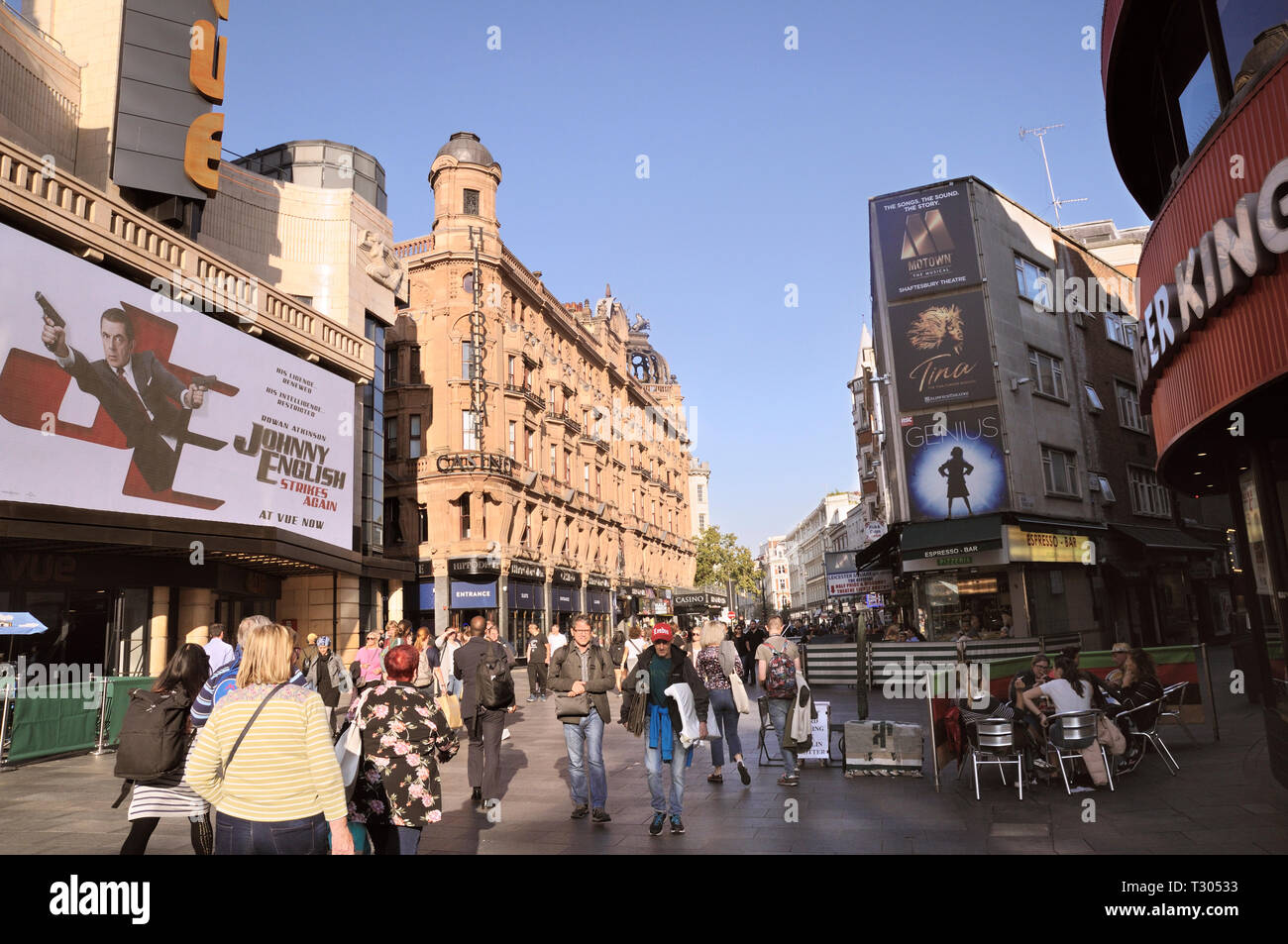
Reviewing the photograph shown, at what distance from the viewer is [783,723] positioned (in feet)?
33.4

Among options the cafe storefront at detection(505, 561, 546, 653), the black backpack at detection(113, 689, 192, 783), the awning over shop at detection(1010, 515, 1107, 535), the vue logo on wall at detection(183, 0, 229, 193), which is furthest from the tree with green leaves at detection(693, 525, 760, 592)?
the black backpack at detection(113, 689, 192, 783)

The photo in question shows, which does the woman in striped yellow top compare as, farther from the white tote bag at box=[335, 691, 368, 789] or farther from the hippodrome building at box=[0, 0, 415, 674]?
the hippodrome building at box=[0, 0, 415, 674]

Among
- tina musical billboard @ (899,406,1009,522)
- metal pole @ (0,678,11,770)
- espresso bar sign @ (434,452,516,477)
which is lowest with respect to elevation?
metal pole @ (0,678,11,770)

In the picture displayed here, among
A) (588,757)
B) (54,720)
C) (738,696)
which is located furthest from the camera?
(54,720)

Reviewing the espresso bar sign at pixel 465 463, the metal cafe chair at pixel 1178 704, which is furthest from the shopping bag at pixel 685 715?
the espresso bar sign at pixel 465 463

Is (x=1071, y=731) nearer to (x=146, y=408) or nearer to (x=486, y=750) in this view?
(x=486, y=750)

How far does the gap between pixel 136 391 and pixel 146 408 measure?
44cm

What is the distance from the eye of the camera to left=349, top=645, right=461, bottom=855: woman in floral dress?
505cm

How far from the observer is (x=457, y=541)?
36.9 meters

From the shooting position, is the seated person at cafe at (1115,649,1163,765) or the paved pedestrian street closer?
the paved pedestrian street

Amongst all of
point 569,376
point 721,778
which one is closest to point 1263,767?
point 721,778

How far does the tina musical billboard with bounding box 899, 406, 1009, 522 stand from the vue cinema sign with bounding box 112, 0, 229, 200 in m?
22.5

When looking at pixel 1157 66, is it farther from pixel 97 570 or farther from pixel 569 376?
pixel 569 376

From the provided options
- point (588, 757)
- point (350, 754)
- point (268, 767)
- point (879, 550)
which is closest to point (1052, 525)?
point (879, 550)
